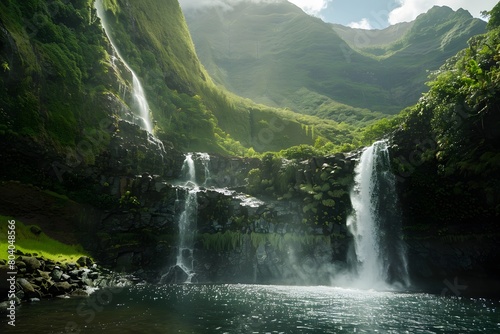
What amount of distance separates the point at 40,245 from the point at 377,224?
3175 centimetres

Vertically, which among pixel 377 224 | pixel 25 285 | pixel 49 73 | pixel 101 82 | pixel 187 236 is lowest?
pixel 25 285

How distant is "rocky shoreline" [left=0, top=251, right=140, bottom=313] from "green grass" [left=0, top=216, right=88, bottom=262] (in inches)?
39.1

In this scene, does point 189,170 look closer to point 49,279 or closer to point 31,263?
point 49,279

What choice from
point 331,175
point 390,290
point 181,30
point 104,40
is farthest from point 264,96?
point 390,290

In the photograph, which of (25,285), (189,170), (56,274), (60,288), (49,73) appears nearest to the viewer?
(25,285)

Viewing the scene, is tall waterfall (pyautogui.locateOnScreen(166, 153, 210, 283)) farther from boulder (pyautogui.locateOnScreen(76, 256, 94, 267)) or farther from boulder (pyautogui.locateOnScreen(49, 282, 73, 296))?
boulder (pyautogui.locateOnScreen(49, 282, 73, 296))

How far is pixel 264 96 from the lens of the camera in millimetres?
177250

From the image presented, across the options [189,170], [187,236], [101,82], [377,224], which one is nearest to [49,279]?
[187,236]

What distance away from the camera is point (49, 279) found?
22.6 meters

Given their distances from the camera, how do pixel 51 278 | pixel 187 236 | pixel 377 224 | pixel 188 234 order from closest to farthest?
1. pixel 51 278
2. pixel 377 224
3. pixel 187 236
4. pixel 188 234

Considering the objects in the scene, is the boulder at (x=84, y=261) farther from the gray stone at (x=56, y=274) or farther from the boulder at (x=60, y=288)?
the boulder at (x=60, y=288)

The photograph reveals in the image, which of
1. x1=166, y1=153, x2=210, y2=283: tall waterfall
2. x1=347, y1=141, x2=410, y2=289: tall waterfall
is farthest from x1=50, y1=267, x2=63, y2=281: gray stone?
x1=347, y1=141, x2=410, y2=289: tall waterfall

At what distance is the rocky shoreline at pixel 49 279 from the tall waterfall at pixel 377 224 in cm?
2366

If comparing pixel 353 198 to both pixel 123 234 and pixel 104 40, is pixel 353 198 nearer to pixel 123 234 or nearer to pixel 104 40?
pixel 123 234
